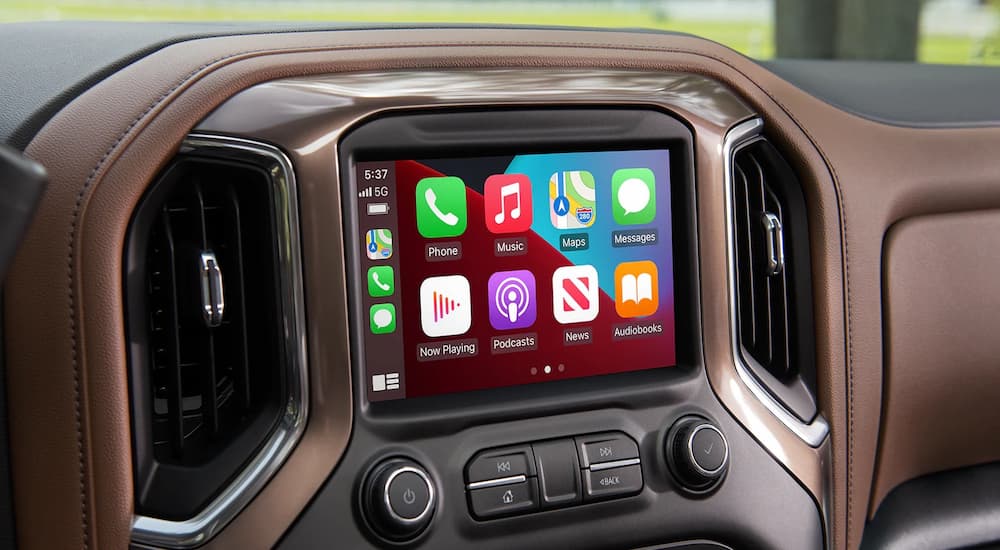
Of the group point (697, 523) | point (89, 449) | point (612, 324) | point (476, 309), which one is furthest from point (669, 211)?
point (89, 449)

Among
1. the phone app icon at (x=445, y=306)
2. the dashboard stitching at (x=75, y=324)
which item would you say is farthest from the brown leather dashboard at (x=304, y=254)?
the phone app icon at (x=445, y=306)

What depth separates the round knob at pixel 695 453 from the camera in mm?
1240

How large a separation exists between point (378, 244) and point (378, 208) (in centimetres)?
4

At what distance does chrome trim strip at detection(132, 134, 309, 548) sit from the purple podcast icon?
0.76 feet

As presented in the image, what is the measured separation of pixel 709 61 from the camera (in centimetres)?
128

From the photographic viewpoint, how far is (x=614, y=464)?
1.22 m

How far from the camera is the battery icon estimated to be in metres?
1.11

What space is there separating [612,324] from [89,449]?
61 cm

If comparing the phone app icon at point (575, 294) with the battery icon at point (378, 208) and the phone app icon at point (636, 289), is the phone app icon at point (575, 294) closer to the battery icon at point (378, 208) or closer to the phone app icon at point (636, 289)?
the phone app icon at point (636, 289)

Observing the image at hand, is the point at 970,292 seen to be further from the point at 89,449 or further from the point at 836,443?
the point at 89,449

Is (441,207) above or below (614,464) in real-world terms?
above

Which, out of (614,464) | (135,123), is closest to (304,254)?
(135,123)

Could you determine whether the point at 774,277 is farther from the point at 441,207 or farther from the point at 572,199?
the point at 441,207

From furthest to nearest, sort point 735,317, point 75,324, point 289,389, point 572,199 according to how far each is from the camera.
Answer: point 735,317
point 572,199
point 289,389
point 75,324
